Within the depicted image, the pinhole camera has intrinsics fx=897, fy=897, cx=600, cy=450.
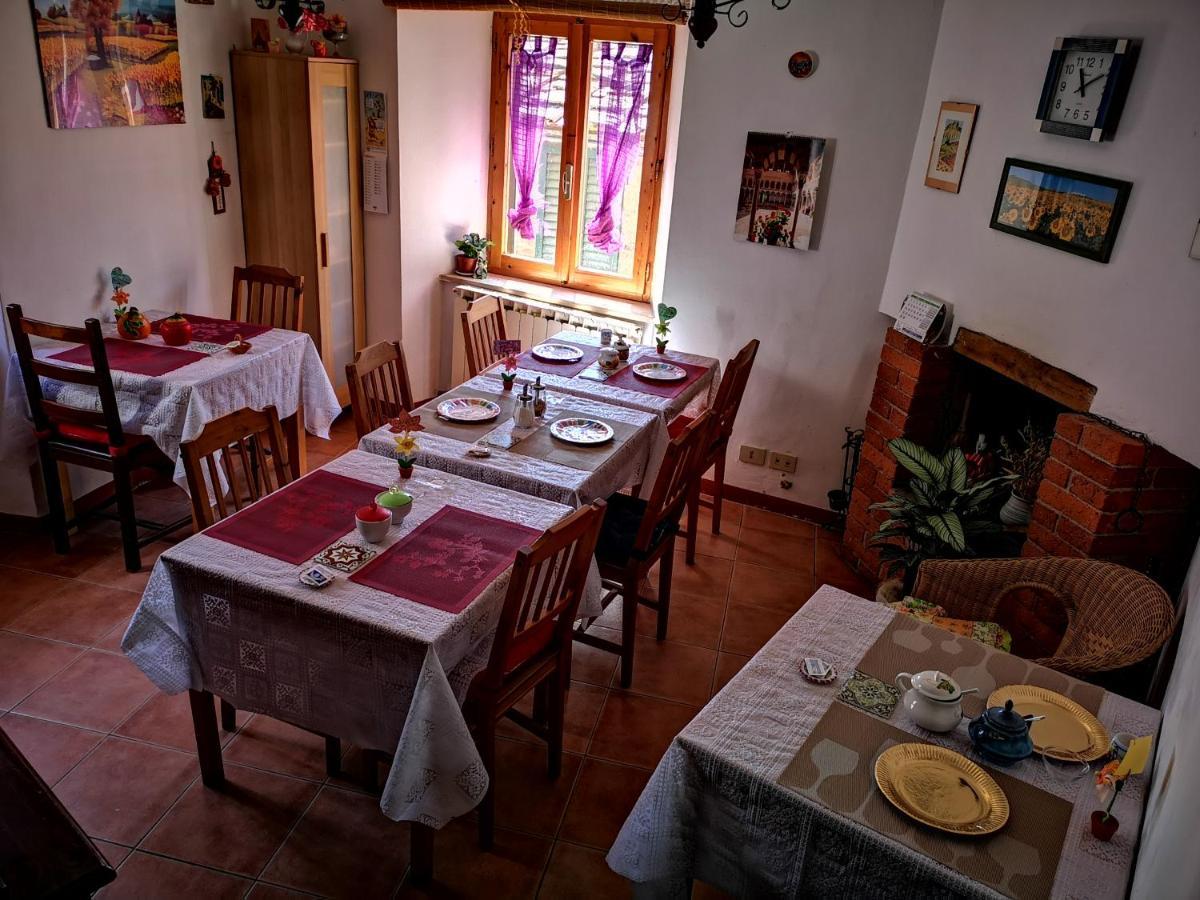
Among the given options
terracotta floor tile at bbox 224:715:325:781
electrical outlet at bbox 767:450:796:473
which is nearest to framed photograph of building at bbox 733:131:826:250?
electrical outlet at bbox 767:450:796:473

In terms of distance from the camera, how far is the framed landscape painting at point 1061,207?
2734 millimetres

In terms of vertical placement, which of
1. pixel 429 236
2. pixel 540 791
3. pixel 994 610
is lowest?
pixel 540 791

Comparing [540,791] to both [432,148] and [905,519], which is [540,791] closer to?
[905,519]

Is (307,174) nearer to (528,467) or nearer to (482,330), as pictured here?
(482,330)

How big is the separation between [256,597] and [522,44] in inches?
159

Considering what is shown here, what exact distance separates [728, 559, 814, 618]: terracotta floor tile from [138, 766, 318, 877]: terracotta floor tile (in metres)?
1.91

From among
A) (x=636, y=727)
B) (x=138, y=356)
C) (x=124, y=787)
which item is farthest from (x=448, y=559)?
(x=138, y=356)

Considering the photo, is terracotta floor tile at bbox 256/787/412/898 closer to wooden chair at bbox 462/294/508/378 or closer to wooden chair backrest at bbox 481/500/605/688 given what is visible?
wooden chair backrest at bbox 481/500/605/688

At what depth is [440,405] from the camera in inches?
138

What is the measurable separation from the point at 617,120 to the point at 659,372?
1787 millimetres

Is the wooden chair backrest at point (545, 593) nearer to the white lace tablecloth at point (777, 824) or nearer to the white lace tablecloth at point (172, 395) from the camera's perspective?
the white lace tablecloth at point (777, 824)

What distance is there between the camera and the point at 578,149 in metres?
5.27

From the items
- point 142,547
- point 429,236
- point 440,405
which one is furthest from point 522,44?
point 142,547

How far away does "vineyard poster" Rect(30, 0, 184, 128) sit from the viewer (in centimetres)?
365
